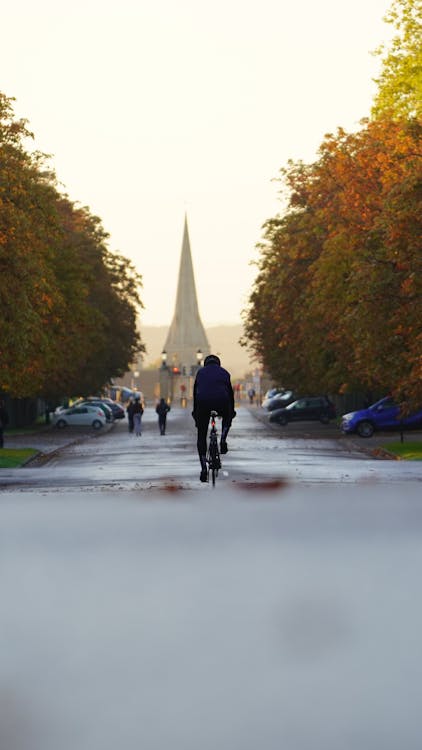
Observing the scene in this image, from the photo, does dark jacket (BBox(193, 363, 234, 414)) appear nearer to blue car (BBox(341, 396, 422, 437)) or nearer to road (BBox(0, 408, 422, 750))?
road (BBox(0, 408, 422, 750))

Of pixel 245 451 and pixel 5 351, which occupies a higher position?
pixel 5 351

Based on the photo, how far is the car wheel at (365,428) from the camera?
5931cm

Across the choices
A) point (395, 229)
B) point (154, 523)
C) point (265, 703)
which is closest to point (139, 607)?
point (265, 703)

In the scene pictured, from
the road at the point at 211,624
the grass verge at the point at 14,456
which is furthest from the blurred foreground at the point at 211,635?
the grass verge at the point at 14,456

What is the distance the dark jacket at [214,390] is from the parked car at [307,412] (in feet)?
194

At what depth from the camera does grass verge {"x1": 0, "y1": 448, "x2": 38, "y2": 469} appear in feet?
128

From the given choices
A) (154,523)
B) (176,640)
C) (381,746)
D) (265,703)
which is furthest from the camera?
(154,523)

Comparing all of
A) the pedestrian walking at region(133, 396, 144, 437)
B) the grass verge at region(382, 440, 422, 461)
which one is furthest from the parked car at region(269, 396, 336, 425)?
the grass verge at region(382, 440, 422, 461)

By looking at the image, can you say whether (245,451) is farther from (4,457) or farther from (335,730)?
(335,730)

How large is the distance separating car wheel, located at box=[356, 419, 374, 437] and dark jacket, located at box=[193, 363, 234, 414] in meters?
38.0

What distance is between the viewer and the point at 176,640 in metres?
9.53

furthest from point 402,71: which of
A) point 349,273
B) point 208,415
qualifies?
point 208,415

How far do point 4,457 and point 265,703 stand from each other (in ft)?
116

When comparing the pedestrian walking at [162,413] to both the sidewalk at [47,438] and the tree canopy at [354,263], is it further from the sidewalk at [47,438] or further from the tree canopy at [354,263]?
the tree canopy at [354,263]
